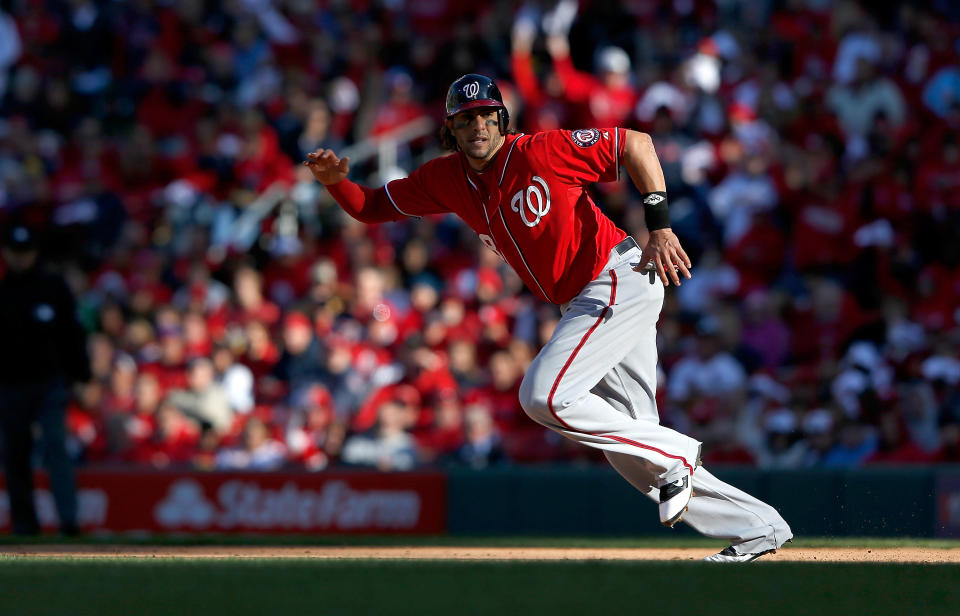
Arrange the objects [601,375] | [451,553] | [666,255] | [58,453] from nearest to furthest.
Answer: [666,255] < [601,375] < [451,553] < [58,453]

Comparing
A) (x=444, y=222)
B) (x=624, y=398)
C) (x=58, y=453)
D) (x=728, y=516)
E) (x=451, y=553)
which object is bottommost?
(x=451, y=553)

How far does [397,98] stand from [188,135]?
244 centimetres

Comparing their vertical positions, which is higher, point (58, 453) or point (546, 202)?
point (546, 202)

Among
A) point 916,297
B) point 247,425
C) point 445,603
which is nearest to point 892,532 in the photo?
point 916,297

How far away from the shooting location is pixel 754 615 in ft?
13.7

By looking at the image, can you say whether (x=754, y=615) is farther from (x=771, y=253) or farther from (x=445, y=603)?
(x=771, y=253)

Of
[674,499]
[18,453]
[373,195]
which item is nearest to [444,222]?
[18,453]

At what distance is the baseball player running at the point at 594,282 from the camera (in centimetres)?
590

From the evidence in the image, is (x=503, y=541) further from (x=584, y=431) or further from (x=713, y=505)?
(x=584, y=431)

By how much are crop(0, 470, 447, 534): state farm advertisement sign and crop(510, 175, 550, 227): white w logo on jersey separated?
185 inches

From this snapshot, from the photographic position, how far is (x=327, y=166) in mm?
6445

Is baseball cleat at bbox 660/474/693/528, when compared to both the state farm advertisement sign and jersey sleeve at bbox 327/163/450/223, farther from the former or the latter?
the state farm advertisement sign

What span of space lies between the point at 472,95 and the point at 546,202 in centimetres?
56

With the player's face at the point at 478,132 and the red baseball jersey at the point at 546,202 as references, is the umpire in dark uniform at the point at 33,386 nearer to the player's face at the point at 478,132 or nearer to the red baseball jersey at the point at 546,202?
the red baseball jersey at the point at 546,202
